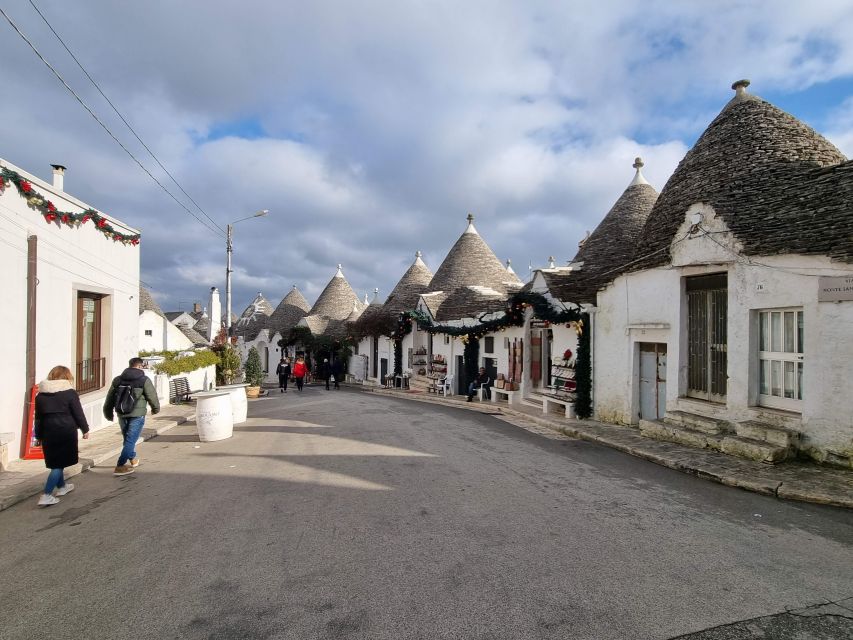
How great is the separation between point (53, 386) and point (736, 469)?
8.72 metres

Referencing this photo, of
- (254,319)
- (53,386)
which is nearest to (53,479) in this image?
(53,386)

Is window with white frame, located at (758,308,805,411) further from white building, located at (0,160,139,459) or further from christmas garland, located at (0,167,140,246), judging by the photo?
christmas garland, located at (0,167,140,246)

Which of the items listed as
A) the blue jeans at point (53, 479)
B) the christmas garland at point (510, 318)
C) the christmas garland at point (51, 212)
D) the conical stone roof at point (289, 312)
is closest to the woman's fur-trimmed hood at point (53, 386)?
the blue jeans at point (53, 479)

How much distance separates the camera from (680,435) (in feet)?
27.6

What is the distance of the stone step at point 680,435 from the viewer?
7800 millimetres

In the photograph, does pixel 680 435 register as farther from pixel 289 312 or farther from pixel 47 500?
pixel 289 312

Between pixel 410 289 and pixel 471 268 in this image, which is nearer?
pixel 471 268

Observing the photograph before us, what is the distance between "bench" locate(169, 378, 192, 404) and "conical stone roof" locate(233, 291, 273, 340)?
24495mm

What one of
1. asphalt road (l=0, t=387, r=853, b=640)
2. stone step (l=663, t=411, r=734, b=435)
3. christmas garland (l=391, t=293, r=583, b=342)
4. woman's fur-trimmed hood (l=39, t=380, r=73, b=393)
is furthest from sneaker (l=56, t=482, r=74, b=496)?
christmas garland (l=391, t=293, r=583, b=342)

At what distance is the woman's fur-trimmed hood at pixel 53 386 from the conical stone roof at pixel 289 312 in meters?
32.0

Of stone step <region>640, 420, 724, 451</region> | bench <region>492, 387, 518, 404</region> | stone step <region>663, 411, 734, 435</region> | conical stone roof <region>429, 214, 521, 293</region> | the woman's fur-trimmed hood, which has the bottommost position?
bench <region>492, 387, 518, 404</region>

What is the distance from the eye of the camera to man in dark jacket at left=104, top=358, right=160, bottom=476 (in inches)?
264

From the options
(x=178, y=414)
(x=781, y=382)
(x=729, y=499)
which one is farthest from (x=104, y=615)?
(x=178, y=414)

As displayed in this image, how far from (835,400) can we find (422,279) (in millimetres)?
23566
